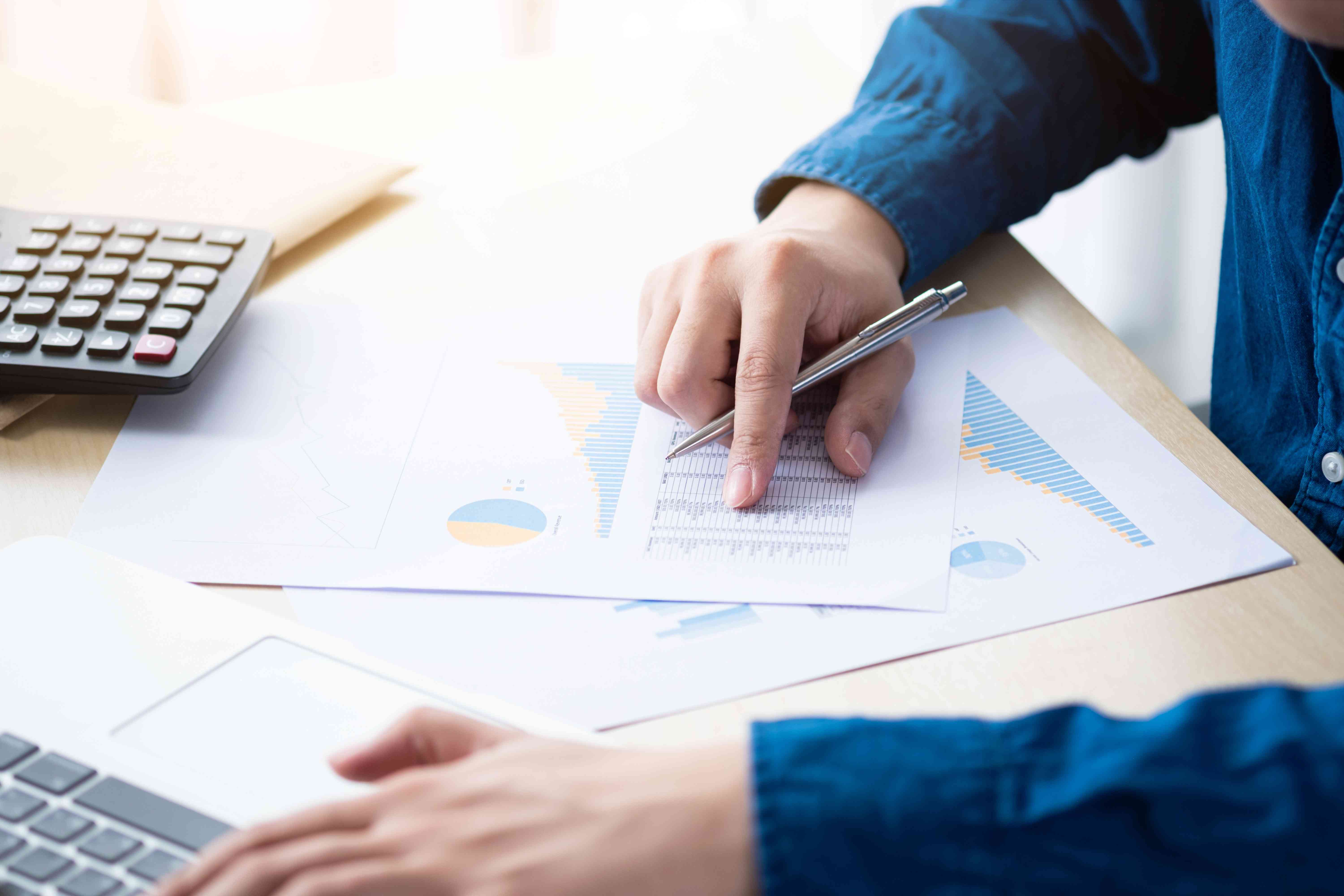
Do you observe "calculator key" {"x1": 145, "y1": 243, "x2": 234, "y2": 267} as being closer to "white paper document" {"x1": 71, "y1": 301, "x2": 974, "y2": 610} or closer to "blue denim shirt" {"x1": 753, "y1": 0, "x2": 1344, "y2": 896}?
"white paper document" {"x1": 71, "y1": 301, "x2": 974, "y2": 610}

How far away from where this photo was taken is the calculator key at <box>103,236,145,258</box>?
66 cm

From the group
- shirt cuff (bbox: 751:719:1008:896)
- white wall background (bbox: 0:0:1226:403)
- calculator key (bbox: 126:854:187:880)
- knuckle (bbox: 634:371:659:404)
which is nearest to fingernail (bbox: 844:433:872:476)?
knuckle (bbox: 634:371:659:404)

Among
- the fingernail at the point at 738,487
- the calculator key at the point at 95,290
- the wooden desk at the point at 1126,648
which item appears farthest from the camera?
the calculator key at the point at 95,290

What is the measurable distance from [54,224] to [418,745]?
491 mm

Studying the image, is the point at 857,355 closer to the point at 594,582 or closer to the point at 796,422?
the point at 796,422

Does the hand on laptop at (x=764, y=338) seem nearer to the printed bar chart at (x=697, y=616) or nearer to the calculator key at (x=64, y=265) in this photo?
the printed bar chart at (x=697, y=616)

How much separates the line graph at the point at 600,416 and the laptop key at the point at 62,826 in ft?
0.76

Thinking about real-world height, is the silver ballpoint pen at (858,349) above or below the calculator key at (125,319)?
below

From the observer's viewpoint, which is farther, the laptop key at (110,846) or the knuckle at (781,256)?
the knuckle at (781,256)

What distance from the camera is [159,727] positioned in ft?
1.29

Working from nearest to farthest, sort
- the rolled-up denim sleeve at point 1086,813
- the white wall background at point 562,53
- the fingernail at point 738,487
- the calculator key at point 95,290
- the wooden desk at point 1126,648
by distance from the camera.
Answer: the rolled-up denim sleeve at point 1086,813
the wooden desk at point 1126,648
the fingernail at point 738,487
the calculator key at point 95,290
the white wall background at point 562,53

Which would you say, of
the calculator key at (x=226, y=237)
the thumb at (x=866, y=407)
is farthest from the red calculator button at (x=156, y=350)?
the thumb at (x=866, y=407)

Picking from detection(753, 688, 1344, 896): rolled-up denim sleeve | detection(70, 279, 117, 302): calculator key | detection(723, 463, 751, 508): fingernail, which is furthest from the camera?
detection(70, 279, 117, 302): calculator key

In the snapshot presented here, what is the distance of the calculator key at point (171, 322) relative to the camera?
610 millimetres
